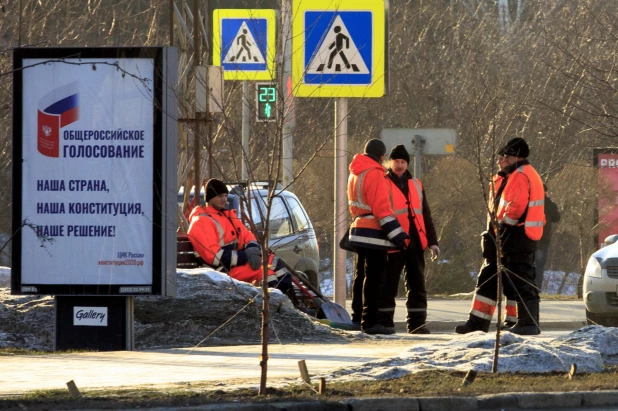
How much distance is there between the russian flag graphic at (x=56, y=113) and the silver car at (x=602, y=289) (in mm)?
7007

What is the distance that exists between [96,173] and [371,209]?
11.4 feet

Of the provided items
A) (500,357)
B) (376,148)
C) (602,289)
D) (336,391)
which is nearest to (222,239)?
(376,148)

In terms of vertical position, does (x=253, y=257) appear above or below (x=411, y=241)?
below

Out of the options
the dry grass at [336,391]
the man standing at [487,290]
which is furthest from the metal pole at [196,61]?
the dry grass at [336,391]

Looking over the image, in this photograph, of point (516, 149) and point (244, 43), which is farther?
point (244, 43)

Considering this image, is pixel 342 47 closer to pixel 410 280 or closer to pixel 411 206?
pixel 411 206

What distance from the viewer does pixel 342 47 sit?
50.2 feet

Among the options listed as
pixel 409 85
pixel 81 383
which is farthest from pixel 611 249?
pixel 409 85

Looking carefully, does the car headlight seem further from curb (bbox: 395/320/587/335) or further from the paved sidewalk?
the paved sidewalk

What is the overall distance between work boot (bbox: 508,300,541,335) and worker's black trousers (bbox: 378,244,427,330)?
54.5 inches

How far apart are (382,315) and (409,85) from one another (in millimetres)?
23410

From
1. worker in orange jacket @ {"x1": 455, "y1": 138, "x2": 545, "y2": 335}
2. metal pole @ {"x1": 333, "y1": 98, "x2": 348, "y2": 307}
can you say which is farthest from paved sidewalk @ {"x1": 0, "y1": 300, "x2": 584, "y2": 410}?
metal pole @ {"x1": 333, "y1": 98, "x2": 348, "y2": 307}

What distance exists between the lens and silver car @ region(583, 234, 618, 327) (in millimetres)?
15789

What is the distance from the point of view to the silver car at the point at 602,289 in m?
15.8
